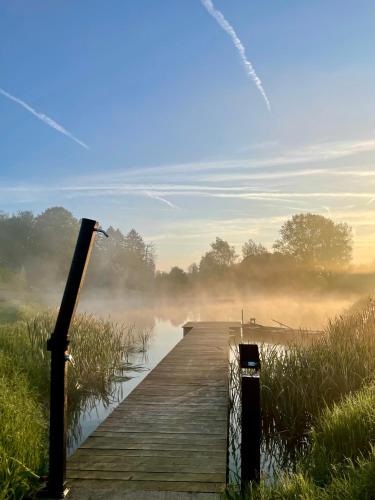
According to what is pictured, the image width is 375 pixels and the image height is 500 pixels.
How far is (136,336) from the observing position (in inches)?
647

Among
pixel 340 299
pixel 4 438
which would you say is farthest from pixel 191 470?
pixel 340 299

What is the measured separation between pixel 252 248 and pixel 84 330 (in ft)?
144

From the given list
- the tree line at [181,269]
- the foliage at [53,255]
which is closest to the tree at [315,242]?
the tree line at [181,269]

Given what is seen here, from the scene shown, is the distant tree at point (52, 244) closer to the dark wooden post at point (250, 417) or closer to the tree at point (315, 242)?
the tree at point (315, 242)

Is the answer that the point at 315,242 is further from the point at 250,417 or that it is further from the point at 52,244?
the point at 250,417

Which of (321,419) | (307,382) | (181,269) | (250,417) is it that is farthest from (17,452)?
(181,269)

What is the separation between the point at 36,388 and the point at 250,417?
408 cm

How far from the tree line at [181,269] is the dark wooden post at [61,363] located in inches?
1471

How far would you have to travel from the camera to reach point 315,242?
47156 mm

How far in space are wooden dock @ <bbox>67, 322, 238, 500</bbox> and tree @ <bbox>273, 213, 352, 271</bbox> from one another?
41.0 metres

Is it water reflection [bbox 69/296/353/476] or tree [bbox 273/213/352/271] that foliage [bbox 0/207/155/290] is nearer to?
water reflection [bbox 69/296/353/476]

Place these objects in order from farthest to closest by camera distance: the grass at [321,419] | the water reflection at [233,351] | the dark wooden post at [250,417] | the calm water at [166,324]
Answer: the calm water at [166,324] < the water reflection at [233,351] < the dark wooden post at [250,417] < the grass at [321,419]

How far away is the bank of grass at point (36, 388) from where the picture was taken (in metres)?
3.57

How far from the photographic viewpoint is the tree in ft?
154
